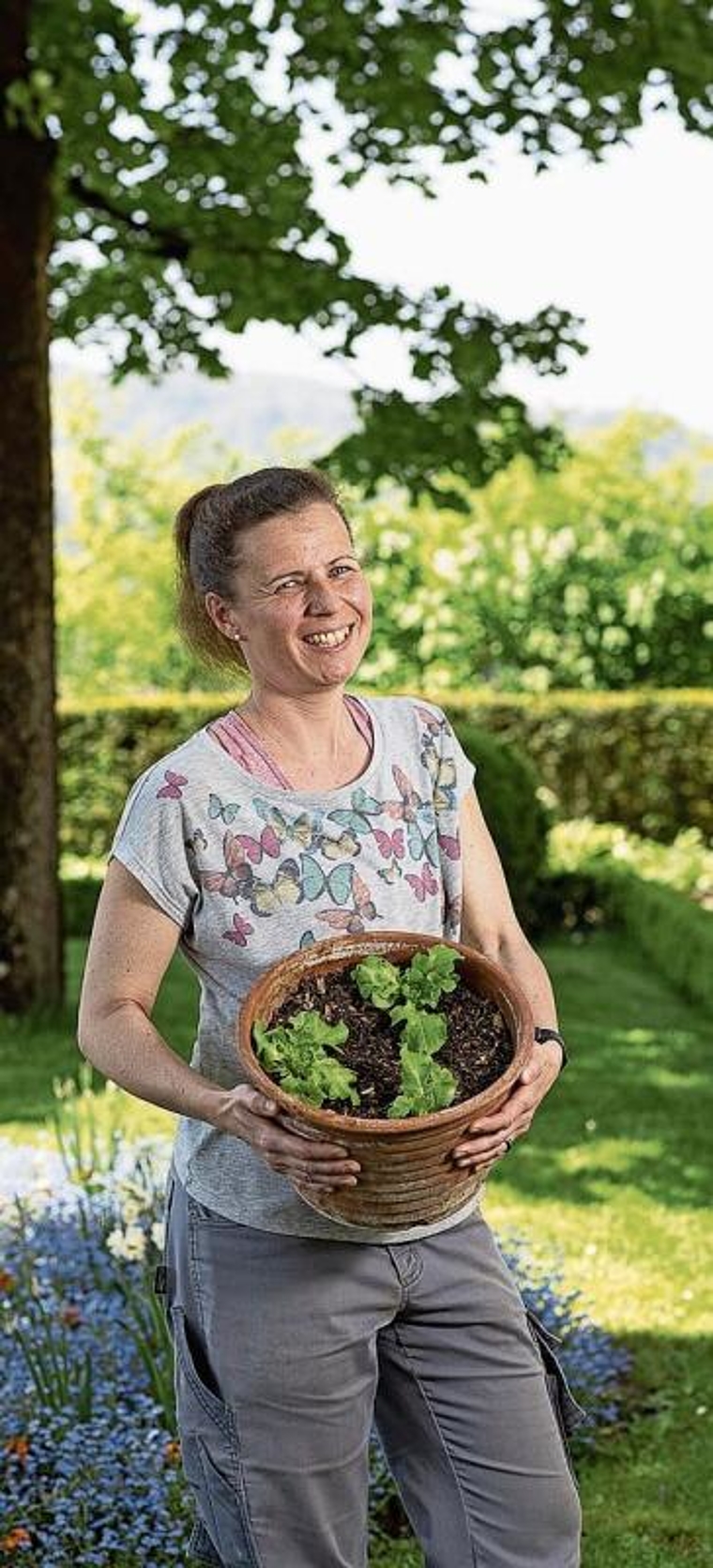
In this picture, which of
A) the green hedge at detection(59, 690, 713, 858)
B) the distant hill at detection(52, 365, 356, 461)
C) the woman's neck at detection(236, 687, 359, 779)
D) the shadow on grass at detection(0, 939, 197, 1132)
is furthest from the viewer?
the distant hill at detection(52, 365, 356, 461)

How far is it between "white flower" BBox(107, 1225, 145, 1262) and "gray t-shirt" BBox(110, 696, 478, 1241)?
1547 millimetres

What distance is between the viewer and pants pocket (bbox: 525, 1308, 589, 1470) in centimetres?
225

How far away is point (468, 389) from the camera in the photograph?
8133 mm

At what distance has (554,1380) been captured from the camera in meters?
2.27

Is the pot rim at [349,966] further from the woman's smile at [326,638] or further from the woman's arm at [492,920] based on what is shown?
the woman's smile at [326,638]

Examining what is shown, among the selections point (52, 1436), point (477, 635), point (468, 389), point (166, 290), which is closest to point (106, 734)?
point (166, 290)

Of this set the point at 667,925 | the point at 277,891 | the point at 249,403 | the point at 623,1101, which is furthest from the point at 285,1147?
the point at 249,403

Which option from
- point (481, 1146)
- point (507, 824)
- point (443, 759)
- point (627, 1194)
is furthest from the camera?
point (507, 824)

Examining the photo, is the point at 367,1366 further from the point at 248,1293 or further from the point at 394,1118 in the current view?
the point at 394,1118

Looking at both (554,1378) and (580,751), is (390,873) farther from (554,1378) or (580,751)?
(580,751)

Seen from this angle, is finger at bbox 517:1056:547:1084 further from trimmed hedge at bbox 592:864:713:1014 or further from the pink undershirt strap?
trimmed hedge at bbox 592:864:713:1014

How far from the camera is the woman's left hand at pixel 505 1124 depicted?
1.91 m

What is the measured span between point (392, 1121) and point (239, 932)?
0.33 m

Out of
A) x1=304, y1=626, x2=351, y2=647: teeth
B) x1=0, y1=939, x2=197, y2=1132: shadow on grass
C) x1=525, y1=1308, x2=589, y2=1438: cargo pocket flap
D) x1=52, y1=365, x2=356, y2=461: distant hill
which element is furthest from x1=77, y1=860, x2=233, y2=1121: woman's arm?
x1=52, y1=365, x2=356, y2=461: distant hill
